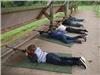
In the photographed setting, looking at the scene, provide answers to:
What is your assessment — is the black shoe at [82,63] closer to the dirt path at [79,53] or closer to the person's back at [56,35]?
the dirt path at [79,53]

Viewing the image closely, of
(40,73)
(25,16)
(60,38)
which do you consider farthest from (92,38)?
(40,73)

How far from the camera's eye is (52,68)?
5758 millimetres

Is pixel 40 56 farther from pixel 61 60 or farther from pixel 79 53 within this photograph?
pixel 79 53

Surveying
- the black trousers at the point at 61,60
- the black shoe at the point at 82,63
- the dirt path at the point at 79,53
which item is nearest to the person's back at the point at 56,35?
the dirt path at the point at 79,53

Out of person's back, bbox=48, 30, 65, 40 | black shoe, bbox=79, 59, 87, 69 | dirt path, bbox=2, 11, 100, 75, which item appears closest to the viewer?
dirt path, bbox=2, 11, 100, 75

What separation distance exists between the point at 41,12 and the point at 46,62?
11.5ft

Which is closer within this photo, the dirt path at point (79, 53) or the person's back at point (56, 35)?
the dirt path at point (79, 53)

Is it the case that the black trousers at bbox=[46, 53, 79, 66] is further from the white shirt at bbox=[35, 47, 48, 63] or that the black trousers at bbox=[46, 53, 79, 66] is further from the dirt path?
the dirt path

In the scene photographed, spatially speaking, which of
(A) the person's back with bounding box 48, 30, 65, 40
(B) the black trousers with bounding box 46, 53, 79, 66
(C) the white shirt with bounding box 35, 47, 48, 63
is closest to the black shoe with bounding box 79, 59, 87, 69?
(B) the black trousers with bounding box 46, 53, 79, 66

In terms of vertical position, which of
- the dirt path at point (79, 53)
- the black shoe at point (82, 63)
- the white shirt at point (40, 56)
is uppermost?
the white shirt at point (40, 56)

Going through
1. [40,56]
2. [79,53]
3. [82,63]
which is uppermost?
[40,56]

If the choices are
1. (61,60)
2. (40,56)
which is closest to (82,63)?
(61,60)

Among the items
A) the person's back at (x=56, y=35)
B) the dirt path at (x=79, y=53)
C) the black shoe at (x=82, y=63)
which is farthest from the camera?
the person's back at (x=56, y=35)

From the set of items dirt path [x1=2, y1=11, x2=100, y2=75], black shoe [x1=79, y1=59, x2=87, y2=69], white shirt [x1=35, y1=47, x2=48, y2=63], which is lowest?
dirt path [x1=2, y1=11, x2=100, y2=75]
